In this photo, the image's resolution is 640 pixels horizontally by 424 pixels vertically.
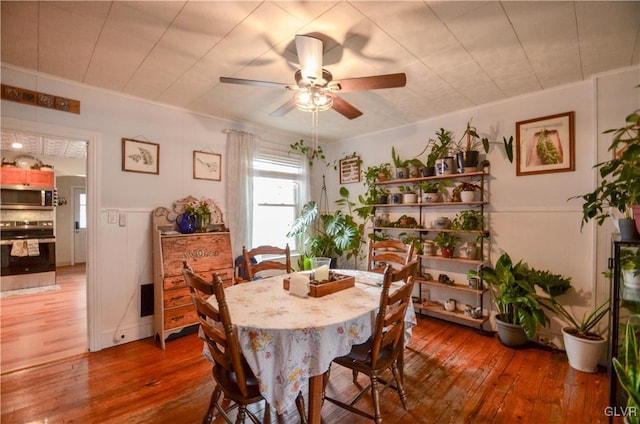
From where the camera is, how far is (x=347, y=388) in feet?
6.79

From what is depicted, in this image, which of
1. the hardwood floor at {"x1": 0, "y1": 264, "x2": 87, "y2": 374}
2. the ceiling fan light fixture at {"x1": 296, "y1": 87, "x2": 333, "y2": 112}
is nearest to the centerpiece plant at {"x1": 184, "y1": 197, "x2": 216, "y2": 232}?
the hardwood floor at {"x1": 0, "y1": 264, "x2": 87, "y2": 374}

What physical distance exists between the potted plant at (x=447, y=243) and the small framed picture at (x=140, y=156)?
320 centimetres

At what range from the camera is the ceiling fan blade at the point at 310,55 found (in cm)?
166

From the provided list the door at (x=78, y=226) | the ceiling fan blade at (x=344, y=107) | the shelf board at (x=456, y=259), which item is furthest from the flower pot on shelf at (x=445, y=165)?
the door at (x=78, y=226)

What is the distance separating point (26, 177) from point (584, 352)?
323 inches

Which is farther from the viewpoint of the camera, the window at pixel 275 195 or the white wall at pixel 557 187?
the window at pixel 275 195

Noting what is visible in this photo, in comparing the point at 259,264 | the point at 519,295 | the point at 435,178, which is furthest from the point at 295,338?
the point at 435,178

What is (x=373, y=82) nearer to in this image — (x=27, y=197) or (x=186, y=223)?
(x=186, y=223)

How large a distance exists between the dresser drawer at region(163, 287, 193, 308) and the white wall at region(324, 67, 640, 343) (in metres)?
3.07

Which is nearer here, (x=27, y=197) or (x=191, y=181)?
(x=191, y=181)

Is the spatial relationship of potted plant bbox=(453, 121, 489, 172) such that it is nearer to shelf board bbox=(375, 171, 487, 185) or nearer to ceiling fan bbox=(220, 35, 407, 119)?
shelf board bbox=(375, 171, 487, 185)

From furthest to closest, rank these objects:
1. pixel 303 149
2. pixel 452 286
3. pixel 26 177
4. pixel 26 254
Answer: pixel 26 177 → pixel 26 254 → pixel 303 149 → pixel 452 286

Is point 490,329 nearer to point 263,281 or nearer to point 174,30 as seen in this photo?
point 263,281

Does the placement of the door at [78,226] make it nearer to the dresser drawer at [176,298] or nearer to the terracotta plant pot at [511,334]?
the dresser drawer at [176,298]
